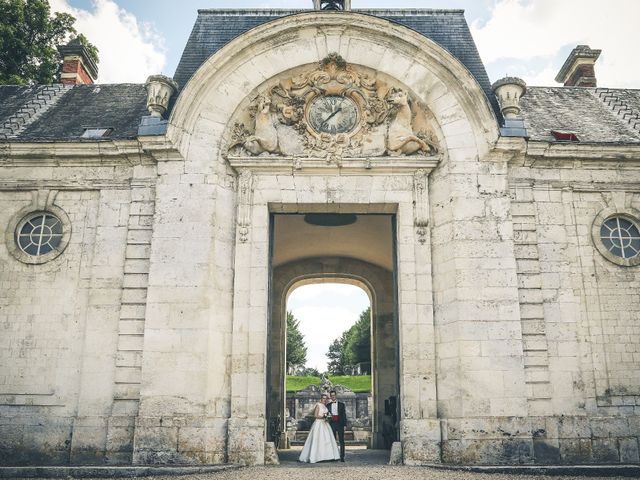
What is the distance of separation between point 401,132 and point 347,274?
6.28 m

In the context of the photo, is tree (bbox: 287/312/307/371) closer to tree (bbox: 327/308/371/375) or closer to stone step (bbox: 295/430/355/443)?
tree (bbox: 327/308/371/375)

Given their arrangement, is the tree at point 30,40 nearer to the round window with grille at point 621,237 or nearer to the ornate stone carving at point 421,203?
the ornate stone carving at point 421,203

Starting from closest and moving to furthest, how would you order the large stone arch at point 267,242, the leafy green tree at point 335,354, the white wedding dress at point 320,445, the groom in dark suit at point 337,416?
the large stone arch at point 267,242 → the white wedding dress at point 320,445 → the groom in dark suit at point 337,416 → the leafy green tree at point 335,354

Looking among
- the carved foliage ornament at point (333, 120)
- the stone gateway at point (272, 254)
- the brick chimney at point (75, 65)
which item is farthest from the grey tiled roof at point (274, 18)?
the brick chimney at point (75, 65)

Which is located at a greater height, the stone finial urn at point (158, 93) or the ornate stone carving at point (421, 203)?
the stone finial urn at point (158, 93)

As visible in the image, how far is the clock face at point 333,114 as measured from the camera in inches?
389

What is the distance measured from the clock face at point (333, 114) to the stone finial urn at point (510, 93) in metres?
2.50

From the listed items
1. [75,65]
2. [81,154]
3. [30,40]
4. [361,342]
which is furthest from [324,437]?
[361,342]

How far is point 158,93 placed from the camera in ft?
31.6

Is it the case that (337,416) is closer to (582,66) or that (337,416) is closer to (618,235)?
(618,235)

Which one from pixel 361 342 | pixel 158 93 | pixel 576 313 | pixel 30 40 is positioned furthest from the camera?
pixel 361 342

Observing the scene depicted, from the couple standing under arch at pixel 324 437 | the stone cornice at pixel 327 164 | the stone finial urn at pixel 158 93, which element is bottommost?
the couple standing under arch at pixel 324 437

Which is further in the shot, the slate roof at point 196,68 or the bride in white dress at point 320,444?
the slate roof at point 196,68

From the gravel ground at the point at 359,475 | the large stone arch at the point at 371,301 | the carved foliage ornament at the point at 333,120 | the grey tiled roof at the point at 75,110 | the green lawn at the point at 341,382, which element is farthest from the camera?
the green lawn at the point at 341,382
